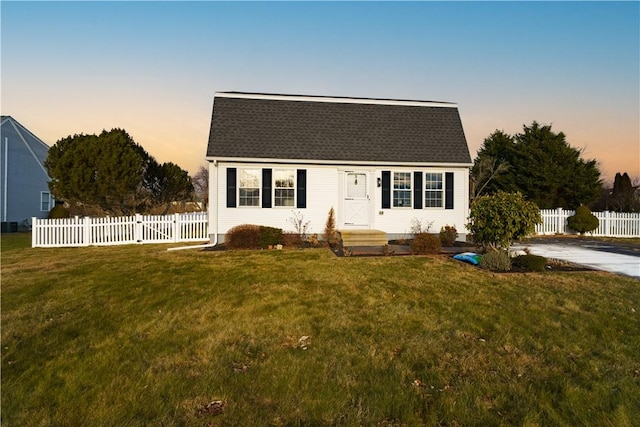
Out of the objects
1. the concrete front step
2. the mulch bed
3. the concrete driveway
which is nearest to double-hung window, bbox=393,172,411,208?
the mulch bed

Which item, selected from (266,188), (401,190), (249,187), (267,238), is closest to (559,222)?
(401,190)

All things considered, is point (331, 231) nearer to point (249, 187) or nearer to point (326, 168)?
point (326, 168)

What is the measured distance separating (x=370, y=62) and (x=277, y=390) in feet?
52.7

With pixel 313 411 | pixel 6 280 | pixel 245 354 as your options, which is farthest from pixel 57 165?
pixel 313 411

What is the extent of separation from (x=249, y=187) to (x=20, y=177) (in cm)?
2335

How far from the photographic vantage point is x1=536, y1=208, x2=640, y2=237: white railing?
18391 mm

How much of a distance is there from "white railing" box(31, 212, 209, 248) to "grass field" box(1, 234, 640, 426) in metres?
7.34

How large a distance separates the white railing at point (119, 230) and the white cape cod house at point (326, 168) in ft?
7.46

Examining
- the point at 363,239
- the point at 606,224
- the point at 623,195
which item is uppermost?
the point at 623,195

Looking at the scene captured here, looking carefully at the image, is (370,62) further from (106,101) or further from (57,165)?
(57,165)

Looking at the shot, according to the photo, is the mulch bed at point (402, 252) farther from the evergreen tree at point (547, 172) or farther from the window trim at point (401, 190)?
the evergreen tree at point (547, 172)

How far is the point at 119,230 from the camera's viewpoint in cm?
1491

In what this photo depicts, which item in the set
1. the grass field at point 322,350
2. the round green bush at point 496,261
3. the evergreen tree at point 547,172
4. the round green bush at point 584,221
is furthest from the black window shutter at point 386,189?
the round green bush at point 584,221

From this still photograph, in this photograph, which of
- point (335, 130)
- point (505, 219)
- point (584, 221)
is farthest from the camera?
point (584, 221)
